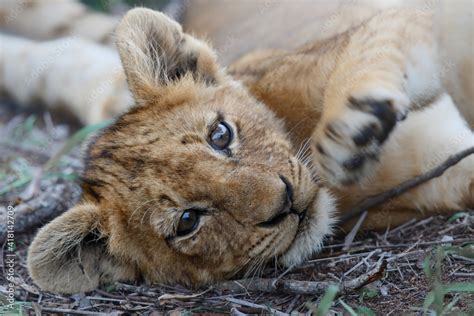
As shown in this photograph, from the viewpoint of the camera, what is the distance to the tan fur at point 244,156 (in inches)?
104

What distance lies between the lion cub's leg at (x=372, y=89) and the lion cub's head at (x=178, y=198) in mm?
160

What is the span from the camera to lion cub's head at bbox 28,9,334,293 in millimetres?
2600

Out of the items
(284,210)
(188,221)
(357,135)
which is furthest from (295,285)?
(357,135)

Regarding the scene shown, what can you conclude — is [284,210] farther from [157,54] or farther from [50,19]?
[50,19]

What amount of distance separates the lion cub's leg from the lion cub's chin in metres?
0.11

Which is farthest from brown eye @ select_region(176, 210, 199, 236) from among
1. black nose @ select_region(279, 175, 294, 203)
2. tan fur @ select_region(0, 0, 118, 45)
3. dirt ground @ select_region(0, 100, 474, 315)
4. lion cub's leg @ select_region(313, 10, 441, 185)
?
tan fur @ select_region(0, 0, 118, 45)

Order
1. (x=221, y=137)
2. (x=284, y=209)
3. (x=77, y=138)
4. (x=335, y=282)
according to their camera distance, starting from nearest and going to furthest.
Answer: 1. (x=335, y=282)
2. (x=284, y=209)
3. (x=221, y=137)
4. (x=77, y=138)

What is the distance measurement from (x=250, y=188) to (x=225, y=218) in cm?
16

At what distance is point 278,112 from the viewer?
3.27m

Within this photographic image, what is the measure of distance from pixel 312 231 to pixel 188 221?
0.49 metres

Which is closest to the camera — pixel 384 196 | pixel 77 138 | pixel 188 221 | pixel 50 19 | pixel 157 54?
pixel 188 221

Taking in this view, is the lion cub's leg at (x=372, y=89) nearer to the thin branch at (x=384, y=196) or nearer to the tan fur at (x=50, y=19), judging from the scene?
Result: the thin branch at (x=384, y=196)

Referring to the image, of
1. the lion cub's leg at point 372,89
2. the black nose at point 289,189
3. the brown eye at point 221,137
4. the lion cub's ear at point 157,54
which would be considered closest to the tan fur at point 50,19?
the lion cub's ear at point 157,54

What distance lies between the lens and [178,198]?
266cm
